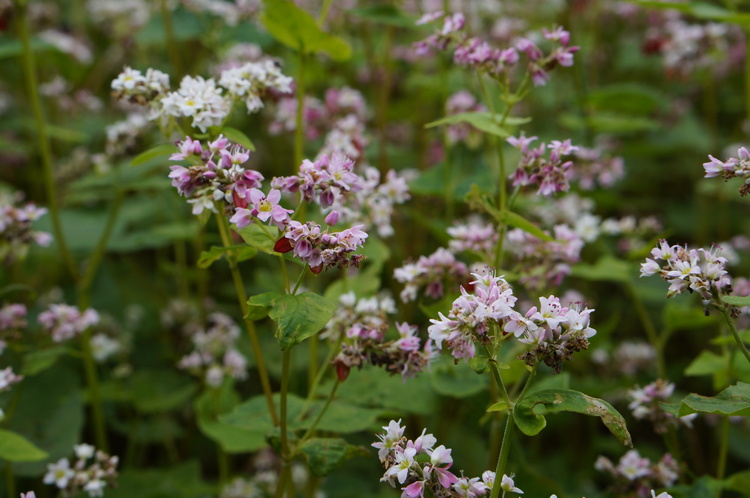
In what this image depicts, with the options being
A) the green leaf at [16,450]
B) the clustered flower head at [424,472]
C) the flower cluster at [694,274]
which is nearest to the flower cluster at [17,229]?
the green leaf at [16,450]

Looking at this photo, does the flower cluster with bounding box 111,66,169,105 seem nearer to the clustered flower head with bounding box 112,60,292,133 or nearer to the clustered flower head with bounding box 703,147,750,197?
the clustered flower head with bounding box 112,60,292,133

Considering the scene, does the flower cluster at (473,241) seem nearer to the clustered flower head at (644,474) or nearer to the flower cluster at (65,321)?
the clustered flower head at (644,474)

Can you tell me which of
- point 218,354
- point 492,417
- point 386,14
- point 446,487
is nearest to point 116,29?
point 386,14

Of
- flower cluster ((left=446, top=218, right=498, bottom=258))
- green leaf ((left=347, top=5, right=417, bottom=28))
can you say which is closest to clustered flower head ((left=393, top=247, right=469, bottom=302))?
flower cluster ((left=446, top=218, right=498, bottom=258))

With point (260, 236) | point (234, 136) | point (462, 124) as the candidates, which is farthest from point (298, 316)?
point (462, 124)

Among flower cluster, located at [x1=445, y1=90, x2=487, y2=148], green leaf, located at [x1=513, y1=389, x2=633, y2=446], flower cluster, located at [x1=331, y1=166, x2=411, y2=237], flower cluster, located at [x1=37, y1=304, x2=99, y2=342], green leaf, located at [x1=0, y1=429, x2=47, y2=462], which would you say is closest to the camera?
green leaf, located at [x1=513, y1=389, x2=633, y2=446]
